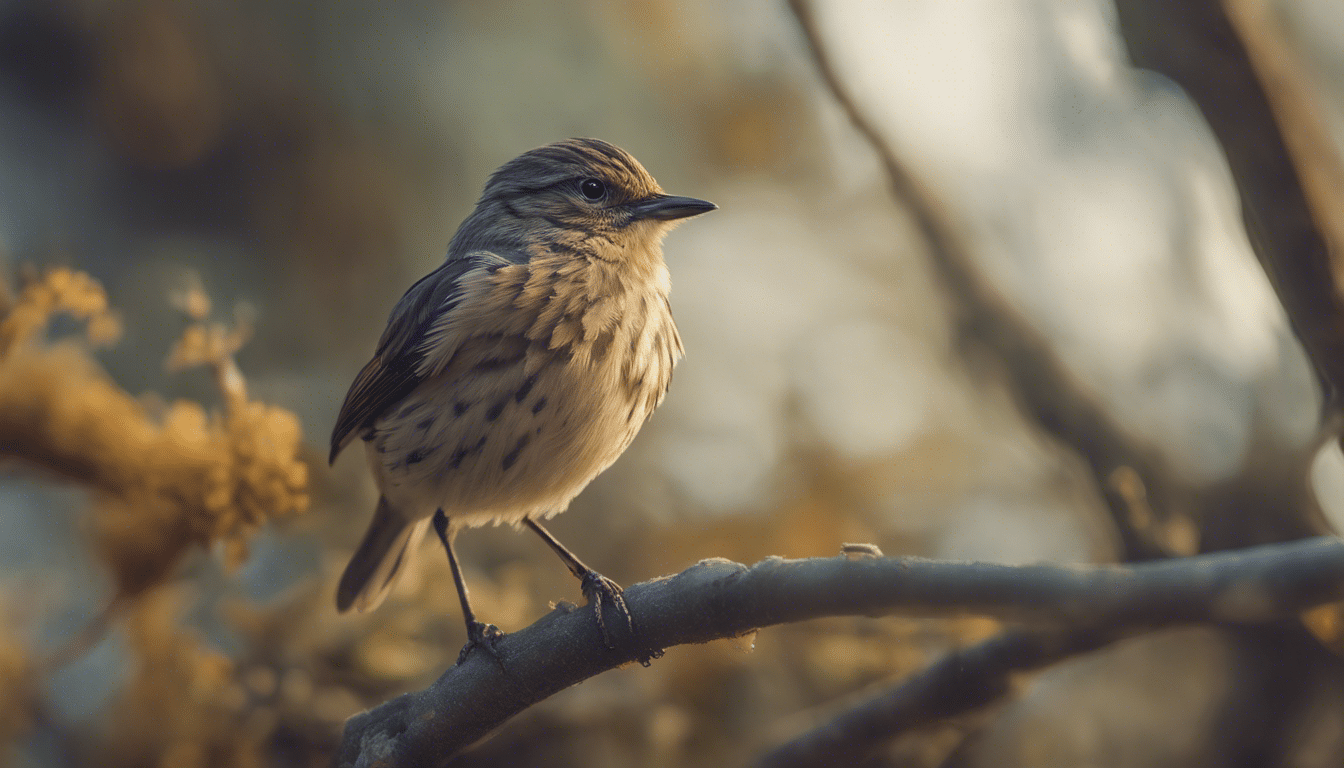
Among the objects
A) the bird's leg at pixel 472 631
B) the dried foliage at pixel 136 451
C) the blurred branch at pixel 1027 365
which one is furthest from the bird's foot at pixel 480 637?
the blurred branch at pixel 1027 365

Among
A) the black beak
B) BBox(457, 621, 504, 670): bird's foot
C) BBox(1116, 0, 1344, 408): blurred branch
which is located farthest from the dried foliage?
BBox(1116, 0, 1344, 408): blurred branch

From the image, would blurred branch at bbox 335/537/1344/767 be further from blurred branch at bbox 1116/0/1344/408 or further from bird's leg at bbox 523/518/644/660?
→ blurred branch at bbox 1116/0/1344/408

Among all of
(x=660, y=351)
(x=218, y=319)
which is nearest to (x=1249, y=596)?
(x=660, y=351)

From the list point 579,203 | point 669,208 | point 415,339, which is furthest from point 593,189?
point 415,339

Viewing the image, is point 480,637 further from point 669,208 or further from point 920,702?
point 669,208

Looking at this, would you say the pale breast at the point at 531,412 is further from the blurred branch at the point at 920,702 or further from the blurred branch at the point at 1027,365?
the blurred branch at the point at 1027,365
